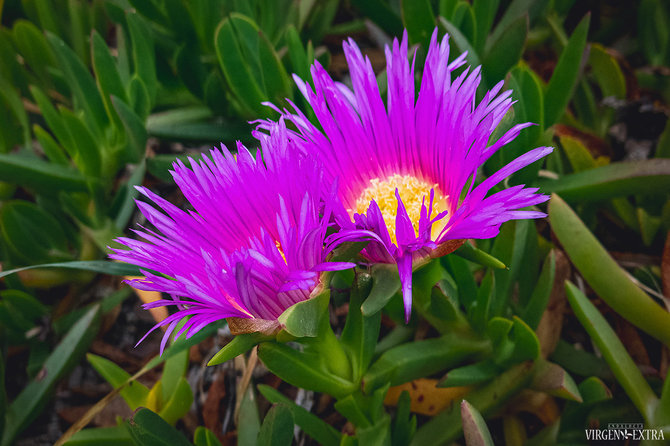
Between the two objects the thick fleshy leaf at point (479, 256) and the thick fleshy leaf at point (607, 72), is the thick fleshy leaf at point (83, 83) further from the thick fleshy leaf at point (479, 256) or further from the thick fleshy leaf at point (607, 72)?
the thick fleshy leaf at point (607, 72)

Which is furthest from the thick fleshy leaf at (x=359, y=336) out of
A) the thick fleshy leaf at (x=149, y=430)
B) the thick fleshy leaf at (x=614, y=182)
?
the thick fleshy leaf at (x=614, y=182)

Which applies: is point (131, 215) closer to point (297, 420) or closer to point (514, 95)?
point (297, 420)

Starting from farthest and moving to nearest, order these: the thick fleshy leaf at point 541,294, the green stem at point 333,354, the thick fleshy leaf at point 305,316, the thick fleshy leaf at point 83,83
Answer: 1. the thick fleshy leaf at point 83,83
2. the thick fleshy leaf at point 541,294
3. the green stem at point 333,354
4. the thick fleshy leaf at point 305,316

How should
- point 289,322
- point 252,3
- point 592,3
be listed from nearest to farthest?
point 289,322
point 252,3
point 592,3

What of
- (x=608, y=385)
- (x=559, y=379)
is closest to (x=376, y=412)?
(x=559, y=379)

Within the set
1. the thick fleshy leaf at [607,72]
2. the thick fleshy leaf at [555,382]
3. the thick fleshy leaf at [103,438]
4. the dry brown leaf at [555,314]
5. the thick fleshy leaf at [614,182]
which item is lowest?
the thick fleshy leaf at [103,438]

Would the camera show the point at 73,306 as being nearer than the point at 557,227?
No

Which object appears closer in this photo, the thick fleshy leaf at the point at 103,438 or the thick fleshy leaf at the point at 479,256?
the thick fleshy leaf at the point at 479,256

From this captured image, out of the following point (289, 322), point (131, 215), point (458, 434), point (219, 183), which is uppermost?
point (131, 215)
